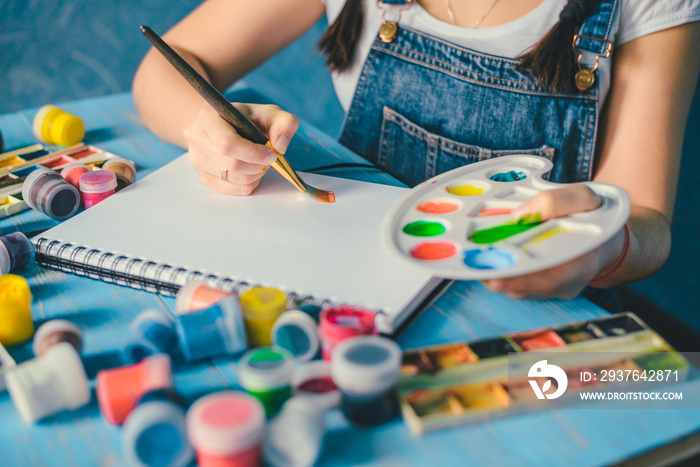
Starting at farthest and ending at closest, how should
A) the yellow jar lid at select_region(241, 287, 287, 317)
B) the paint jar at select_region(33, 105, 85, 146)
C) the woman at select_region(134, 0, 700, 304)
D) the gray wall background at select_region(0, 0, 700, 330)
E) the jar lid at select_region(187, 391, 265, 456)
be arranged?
the gray wall background at select_region(0, 0, 700, 330)
the paint jar at select_region(33, 105, 85, 146)
the woman at select_region(134, 0, 700, 304)
the yellow jar lid at select_region(241, 287, 287, 317)
the jar lid at select_region(187, 391, 265, 456)

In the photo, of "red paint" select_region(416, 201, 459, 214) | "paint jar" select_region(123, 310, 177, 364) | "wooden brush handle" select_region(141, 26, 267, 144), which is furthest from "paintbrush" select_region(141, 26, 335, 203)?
"paint jar" select_region(123, 310, 177, 364)

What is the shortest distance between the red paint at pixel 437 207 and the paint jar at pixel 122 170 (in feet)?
1.10

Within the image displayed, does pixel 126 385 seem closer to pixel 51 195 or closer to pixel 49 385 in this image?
pixel 49 385

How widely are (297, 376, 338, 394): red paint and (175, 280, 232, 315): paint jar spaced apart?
92mm

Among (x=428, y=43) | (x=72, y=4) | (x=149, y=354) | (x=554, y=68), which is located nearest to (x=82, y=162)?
(x=149, y=354)

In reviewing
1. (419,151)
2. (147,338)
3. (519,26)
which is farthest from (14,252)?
(519,26)

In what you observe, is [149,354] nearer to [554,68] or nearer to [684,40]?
[554,68]

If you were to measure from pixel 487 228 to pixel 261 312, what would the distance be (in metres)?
0.19

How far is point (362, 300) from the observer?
1.38ft

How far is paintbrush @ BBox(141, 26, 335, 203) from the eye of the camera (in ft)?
1.65

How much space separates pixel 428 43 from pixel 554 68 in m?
0.17

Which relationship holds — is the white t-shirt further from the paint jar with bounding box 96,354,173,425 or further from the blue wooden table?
the paint jar with bounding box 96,354,173,425

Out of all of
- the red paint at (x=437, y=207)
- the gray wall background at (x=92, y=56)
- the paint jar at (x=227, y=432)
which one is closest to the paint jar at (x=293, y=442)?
the paint jar at (x=227, y=432)

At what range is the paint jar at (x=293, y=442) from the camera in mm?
318
